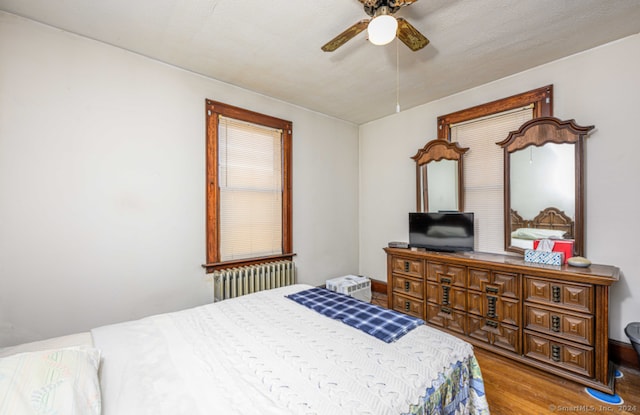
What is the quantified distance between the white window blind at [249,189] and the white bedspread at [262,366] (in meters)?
1.41

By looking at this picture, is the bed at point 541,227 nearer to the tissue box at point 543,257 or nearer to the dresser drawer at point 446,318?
the tissue box at point 543,257

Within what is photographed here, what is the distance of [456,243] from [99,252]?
11.8 ft

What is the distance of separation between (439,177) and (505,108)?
1027 mm

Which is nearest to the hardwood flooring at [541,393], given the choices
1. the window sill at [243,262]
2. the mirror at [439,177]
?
the mirror at [439,177]

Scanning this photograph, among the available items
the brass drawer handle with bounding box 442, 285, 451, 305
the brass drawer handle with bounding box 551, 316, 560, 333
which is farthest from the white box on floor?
the brass drawer handle with bounding box 551, 316, 560, 333

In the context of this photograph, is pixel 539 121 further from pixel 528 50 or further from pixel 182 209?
pixel 182 209

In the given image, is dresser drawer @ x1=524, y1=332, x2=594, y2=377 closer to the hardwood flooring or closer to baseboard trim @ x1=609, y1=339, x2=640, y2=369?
the hardwood flooring

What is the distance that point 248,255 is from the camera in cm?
325

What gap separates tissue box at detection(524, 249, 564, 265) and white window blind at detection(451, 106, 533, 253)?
451 mm

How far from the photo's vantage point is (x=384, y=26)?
1.54 metres

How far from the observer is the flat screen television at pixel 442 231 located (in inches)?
119

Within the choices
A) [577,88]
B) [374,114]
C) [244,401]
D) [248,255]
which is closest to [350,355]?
[244,401]

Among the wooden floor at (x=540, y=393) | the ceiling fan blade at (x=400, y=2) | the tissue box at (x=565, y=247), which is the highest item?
the ceiling fan blade at (x=400, y=2)

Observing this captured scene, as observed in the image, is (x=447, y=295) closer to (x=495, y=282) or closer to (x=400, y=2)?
(x=495, y=282)
